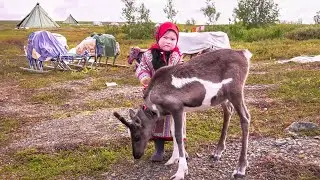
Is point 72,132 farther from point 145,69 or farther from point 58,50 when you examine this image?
point 58,50

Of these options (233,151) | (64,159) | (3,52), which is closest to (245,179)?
(233,151)

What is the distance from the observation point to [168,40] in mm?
6910

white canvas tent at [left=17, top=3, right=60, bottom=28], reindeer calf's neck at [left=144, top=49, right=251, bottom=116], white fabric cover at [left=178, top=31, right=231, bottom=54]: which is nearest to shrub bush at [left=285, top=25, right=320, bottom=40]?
white fabric cover at [left=178, top=31, right=231, bottom=54]

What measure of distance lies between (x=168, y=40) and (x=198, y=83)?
1071 mm

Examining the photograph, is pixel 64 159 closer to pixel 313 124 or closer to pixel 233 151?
pixel 233 151

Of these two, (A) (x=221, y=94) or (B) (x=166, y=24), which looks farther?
(B) (x=166, y=24)

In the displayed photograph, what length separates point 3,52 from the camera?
36.2 m

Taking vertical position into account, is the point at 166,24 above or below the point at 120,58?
above

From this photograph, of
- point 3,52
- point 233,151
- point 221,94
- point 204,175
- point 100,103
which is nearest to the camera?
point 221,94

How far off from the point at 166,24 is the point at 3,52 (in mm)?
32719

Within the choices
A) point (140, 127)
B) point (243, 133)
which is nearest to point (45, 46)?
point (140, 127)

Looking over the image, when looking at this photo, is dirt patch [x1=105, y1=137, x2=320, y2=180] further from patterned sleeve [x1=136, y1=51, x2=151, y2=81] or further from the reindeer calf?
patterned sleeve [x1=136, y1=51, x2=151, y2=81]

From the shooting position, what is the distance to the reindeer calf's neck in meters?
6.28

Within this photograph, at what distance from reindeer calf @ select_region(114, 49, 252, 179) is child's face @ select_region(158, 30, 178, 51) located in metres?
0.55
